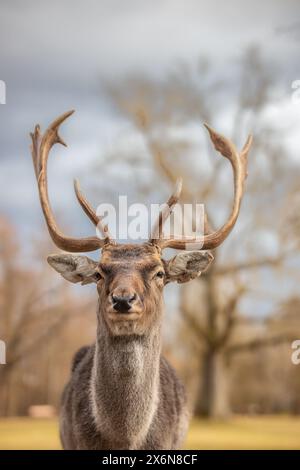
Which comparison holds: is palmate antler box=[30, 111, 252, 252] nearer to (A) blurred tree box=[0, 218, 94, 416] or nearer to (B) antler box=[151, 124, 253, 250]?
(B) antler box=[151, 124, 253, 250]

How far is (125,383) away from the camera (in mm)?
3990

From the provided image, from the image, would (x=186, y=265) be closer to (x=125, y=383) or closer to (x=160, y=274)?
(x=160, y=274)

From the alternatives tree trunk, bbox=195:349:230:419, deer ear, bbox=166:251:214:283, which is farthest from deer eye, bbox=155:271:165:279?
tree trunk, bbox=195:349:230:419

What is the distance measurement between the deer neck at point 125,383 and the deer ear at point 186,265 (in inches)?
16.7

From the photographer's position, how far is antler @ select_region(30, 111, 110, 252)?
4.49 meters

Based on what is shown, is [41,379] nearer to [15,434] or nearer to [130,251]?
[15,434]

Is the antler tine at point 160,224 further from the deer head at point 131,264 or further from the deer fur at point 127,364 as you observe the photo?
the deer fur at point 127,364

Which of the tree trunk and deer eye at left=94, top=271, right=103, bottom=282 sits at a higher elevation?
deer eye at left=94, top=271, right=103, bottom=282

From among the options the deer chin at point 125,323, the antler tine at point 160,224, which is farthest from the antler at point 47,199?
the deer chin at point 125,323

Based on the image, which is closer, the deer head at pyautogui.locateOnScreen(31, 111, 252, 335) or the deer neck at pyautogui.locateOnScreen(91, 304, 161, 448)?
the deer head at pyautogui.locateOnScreen(31, 111, 252, 335)

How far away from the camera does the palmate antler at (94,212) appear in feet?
14.6

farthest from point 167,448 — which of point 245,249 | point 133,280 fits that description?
point 245,249

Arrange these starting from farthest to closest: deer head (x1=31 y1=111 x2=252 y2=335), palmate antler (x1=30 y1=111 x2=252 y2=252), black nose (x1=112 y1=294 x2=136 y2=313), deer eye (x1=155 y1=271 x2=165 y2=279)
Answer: palmate antler (x1=30 y1=111 x2=252 y2=252) → deer eye (x1=155 y1=271 x2=165 y2=279) → deer head (x1=31 y1=111 x2=252 y2=335) → black nose (x1=112 y1=294 x2=136 y2=313)

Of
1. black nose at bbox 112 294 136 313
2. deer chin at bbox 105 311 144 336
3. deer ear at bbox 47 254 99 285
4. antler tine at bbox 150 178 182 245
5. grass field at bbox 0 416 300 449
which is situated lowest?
grass field at bbox 0 416 300 449
